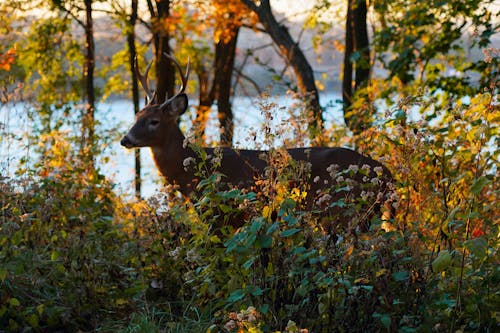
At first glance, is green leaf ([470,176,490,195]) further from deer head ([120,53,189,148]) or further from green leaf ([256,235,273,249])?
deer head ([120,53,189,148])

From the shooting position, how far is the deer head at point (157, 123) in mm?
8320

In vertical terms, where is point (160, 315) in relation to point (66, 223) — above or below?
below

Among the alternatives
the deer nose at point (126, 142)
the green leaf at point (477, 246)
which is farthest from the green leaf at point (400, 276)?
the deer nose at point (126, 142)

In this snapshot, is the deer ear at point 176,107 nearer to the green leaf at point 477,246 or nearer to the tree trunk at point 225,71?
the green leaf at point 477,246

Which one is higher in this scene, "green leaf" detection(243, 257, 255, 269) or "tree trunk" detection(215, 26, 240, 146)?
"tree trunk" detection(215, 26, 240, 146)

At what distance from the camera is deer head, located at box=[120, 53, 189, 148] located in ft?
27.3

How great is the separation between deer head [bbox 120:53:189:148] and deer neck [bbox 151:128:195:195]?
37 millimetres

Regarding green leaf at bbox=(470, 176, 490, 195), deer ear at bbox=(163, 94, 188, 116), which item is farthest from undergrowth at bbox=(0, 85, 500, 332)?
deer ear at bbox=(163, 94, 188, 116)

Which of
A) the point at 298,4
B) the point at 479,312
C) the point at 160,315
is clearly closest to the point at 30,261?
the point at 160,315

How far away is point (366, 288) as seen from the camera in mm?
4219

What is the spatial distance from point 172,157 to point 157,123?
1.10ft

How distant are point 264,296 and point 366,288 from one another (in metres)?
0.61

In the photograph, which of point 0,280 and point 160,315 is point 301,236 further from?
point 0,280

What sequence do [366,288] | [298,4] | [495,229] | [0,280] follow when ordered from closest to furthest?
[366,288] < [495,229] < [0,280] < [298,4]
